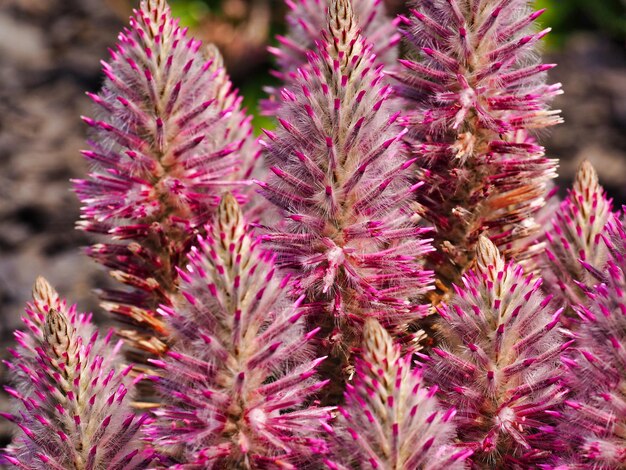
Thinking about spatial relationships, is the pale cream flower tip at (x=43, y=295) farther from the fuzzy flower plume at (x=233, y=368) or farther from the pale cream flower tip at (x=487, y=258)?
the pale cream flower tip at (x=487, y=258)

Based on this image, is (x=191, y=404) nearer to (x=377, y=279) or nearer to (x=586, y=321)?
(x=377, y=279)

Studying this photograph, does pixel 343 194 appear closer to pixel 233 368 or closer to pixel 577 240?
pixel 233 368

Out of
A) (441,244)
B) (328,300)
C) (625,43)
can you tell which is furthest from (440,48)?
(625,43)

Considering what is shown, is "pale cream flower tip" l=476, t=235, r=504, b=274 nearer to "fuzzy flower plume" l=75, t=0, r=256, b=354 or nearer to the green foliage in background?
"fuzzy flower plume" l=75, t=0, r=256, b=354

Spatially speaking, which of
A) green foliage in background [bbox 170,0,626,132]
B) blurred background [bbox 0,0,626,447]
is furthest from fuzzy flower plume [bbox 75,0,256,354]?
green foliage in background [bbox 170,0,626,132]

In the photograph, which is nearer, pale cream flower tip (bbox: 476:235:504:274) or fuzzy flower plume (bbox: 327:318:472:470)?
fuzzy flower plume (bbox: 327:318:472:470)
